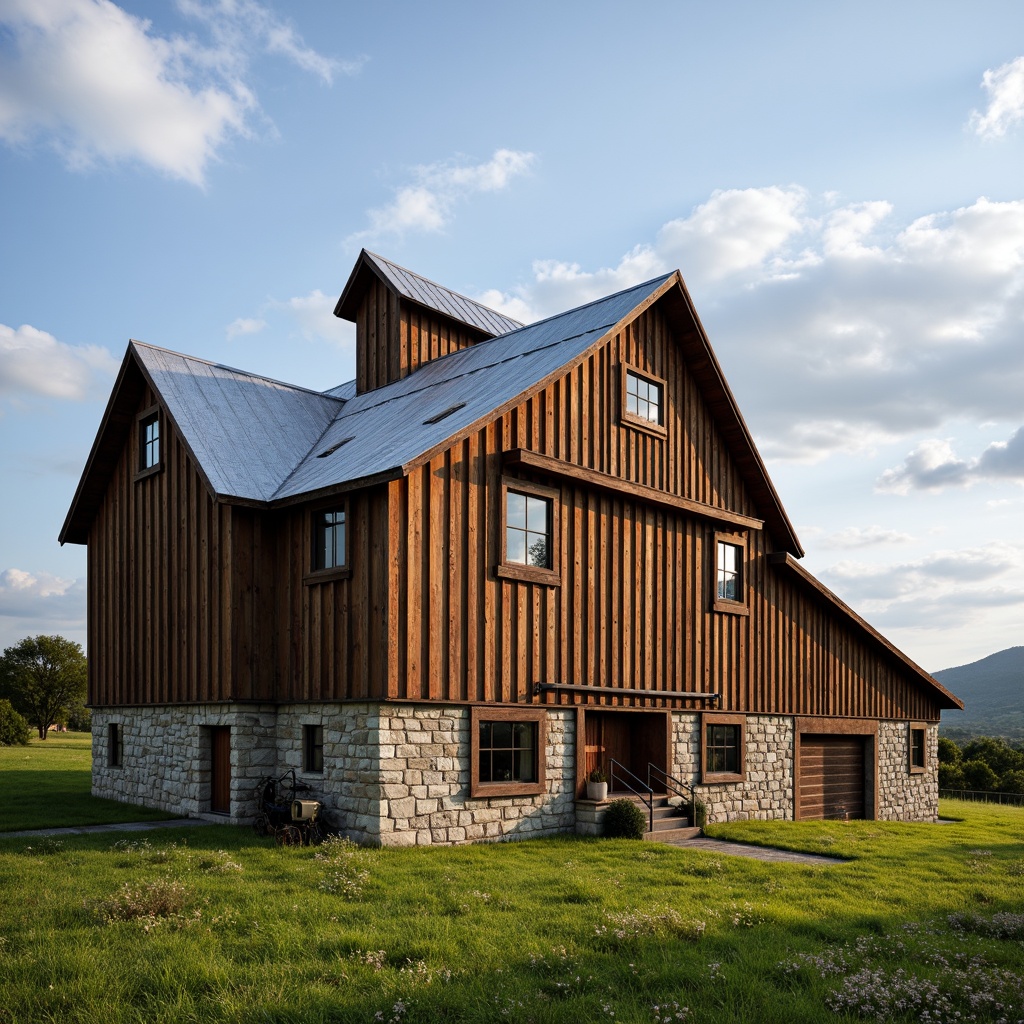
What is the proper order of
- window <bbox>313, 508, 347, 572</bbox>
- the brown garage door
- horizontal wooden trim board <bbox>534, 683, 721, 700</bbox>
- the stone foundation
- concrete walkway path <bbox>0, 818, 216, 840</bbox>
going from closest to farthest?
the stone foundation < concrete walkway path <bbox>0, 818, 216, 840</bbox> < window <bbox>313, 508, 347, 572</bbox> < horizontal wooden trim board <bbox>534, 683, 721, 700</bbox> < the brown garage door

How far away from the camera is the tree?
54250 mm

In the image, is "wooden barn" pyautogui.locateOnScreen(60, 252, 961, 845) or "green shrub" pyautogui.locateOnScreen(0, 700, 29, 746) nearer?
"wooden barn" pyautogui.locateOnScreen(60, 252, 961, 845)

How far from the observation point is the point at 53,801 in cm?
1902

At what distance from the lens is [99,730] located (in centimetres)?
2081

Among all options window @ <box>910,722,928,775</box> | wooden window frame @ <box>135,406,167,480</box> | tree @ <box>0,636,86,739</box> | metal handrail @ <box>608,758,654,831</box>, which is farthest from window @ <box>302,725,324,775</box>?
tree @ <box>0,636,86,739</box>

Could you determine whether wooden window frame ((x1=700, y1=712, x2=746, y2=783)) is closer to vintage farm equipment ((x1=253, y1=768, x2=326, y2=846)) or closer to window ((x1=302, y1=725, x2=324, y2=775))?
window ((x1=302, y1=725, x2=324, y2=775))

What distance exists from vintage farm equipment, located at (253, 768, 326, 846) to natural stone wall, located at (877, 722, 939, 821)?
15.6 meters

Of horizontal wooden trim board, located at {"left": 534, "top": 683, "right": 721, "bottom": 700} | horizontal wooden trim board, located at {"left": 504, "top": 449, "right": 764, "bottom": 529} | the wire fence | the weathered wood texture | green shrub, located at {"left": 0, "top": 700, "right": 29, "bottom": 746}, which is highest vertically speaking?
the weathered wood texture

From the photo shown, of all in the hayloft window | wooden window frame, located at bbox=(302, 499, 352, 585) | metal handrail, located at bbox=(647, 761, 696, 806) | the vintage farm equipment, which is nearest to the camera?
the vintage farm equipment

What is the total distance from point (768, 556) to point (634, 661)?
552 cm

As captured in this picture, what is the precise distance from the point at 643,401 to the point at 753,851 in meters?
8.49

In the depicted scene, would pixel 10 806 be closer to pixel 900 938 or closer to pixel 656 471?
pixel 656 471

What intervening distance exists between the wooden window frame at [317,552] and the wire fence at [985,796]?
103 feet

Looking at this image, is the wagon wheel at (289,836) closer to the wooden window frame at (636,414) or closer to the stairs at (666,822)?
the stairs at (666,822)
